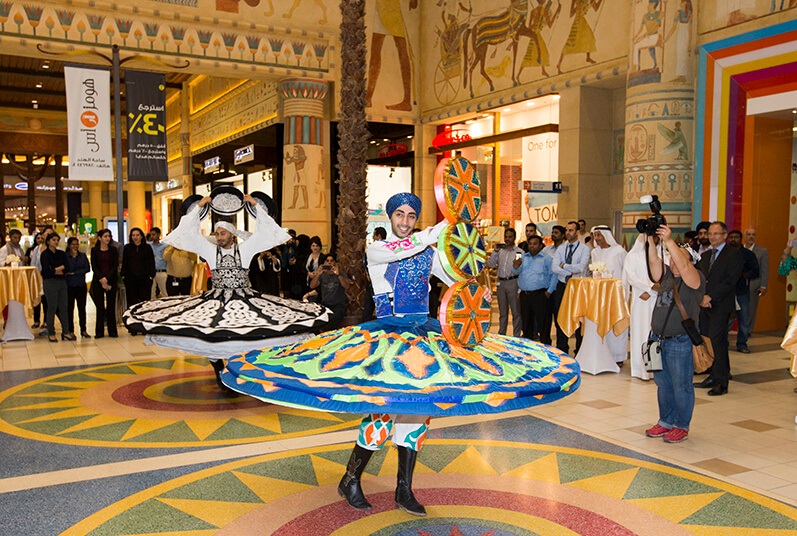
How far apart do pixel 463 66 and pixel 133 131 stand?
8.57 meters

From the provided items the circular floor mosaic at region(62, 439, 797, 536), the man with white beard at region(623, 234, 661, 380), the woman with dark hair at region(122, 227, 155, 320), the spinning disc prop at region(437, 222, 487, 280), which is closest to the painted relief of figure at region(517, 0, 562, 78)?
the man with white beard at region(623, 234, 661, 380)

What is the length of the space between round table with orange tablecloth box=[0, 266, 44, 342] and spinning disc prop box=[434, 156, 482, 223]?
8245mm

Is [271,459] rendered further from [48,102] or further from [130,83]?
[48,102]

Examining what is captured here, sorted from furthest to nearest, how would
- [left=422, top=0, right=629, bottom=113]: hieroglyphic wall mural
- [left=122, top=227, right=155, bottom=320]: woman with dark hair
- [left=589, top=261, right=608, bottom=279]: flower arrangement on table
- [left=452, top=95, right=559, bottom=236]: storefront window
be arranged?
[left=452, top=95, right=559, bottom=236]: storefront window < [left=422, top=0, right=629, bottom=113]: hieroglyphic wall mural < [left=122, top=227, right=155, bottom=320]: woman with dark hair < [left=589, top=261, right=608, bottom=279]: flower arrangement on table

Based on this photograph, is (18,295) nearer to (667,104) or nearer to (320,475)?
(320,475)

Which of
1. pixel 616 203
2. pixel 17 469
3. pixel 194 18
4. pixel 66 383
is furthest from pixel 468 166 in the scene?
pixel 194 18

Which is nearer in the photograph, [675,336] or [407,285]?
[407,285]

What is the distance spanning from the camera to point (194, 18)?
1422 centimetres

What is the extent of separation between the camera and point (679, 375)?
496 cm

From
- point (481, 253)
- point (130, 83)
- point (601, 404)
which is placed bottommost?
point (601, 404)

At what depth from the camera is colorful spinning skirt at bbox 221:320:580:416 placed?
9.37ft

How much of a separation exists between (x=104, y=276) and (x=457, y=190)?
8.09m

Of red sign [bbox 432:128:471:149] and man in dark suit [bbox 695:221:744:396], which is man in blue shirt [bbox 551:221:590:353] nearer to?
man in dark suit [bbox 695:221:744:396]

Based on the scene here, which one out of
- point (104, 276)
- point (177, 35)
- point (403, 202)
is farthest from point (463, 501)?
point (177, 35)
